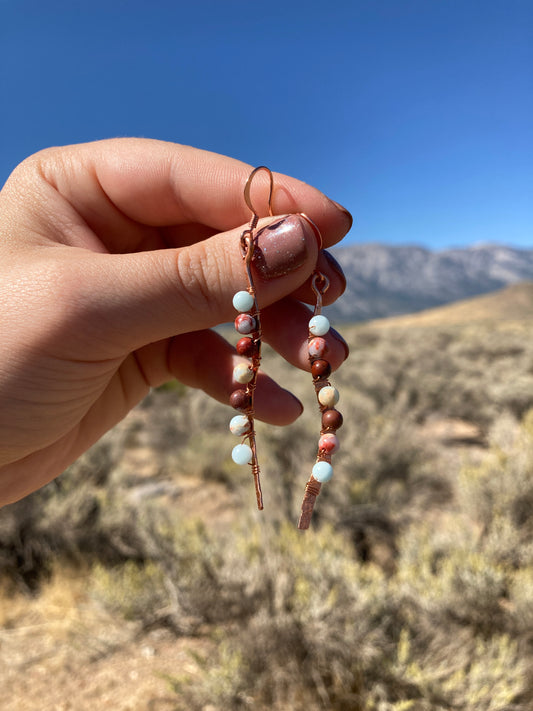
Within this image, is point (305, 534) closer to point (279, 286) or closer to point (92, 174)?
point (279, 286)

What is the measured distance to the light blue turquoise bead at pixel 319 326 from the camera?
147 cm

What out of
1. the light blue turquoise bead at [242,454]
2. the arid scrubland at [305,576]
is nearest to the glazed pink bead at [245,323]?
the light blue turquoise bead at [242,454]

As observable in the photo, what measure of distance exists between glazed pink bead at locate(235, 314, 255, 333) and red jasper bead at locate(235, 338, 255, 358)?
6cm

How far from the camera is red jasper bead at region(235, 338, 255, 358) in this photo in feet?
4.70

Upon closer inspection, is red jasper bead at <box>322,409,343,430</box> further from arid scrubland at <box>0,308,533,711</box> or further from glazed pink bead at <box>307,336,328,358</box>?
arid scrubland at <box>0,308,533,711</box>

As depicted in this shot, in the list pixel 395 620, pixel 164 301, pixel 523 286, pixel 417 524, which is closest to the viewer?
pixel 164 301

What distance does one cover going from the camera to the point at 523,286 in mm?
111312

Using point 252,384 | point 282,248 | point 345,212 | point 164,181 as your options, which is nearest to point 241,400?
point 252,384

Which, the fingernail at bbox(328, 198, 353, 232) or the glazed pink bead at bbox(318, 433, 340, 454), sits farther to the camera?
the fingernail at bbox(328, 198, 353, 232)

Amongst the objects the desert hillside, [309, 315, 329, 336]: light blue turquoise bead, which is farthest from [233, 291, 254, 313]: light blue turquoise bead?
the desert hillside

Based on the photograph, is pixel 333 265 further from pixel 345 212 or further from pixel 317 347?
pixel 317 347

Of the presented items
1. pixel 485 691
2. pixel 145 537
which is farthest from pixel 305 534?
pixel 485 691

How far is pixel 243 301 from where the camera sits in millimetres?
1377

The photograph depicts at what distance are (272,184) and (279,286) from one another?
369 mm
